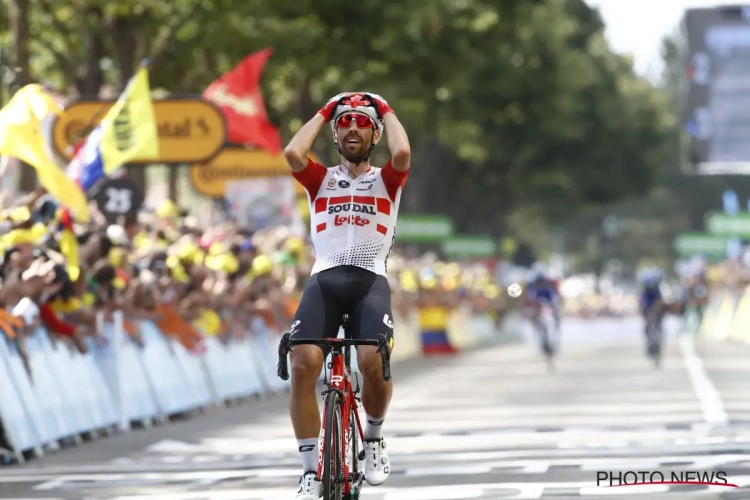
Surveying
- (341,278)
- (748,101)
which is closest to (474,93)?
(748,101)

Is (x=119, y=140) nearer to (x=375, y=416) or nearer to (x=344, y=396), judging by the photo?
(x=375, y=416)

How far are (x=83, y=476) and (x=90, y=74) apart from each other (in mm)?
18323

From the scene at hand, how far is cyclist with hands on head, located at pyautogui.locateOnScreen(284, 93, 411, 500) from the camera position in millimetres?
10461

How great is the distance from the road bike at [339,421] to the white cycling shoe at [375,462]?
0.06m

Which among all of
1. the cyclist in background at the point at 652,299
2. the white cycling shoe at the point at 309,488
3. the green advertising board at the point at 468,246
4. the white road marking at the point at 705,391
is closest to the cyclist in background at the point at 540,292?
the cyclist in background at the point at 652,299

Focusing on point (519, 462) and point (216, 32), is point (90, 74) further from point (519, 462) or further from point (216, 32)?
point (519, 462)

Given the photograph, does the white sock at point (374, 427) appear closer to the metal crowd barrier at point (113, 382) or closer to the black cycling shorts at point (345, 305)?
the black cycling shorts at point (345, 305)

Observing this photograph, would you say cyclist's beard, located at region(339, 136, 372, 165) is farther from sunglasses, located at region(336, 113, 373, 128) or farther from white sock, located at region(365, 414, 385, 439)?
white sock, located at region(365, 414, 385, 439)

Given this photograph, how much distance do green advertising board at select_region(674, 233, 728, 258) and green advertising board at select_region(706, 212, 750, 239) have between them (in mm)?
18803

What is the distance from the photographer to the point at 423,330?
44781mm

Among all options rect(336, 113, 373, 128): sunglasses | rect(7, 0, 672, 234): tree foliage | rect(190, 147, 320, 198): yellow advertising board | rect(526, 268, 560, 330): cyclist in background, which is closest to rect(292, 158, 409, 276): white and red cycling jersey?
rect(336, 113, 373, 128): sunglasses

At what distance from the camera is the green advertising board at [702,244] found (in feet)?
375

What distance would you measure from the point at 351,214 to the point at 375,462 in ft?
4.16

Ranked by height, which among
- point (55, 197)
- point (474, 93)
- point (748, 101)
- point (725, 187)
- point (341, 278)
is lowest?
point (341, 278)
